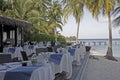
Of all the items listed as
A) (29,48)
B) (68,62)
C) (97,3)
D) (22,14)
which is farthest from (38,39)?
(68,62)

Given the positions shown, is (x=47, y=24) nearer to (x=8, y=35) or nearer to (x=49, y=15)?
(x=49, y=15)

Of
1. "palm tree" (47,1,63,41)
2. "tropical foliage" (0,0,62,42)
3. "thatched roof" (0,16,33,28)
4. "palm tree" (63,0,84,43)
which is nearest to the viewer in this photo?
"thatched roof" (0,16,33,28)

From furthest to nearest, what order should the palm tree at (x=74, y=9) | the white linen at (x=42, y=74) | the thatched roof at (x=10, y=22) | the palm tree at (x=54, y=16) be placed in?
1. the palm tree at (x=54, y=16)
2. the palm tree at (x=74, y=9)
3. the thatched roof at (x=10, y=22)
4. the white linen at (x=42, y=74)

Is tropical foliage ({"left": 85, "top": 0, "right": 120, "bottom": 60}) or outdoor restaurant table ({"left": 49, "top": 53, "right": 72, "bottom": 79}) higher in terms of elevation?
tropical foliage ({"left": 85, "top": 0, "right": 120, "bottom": 60})

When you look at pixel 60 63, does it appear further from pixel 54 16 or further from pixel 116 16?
pixel 54 16

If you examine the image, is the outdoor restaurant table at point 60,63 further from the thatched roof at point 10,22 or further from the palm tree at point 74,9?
the palm tree at point 74,9

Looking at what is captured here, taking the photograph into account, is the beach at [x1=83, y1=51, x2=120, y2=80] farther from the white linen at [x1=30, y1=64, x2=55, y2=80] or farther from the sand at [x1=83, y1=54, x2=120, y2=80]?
the white linen at [x1=30, y1=64, x2=55, y2=80]

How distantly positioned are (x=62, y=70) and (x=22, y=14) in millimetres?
18734

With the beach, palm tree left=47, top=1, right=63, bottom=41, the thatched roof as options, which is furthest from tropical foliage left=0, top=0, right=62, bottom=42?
the beach

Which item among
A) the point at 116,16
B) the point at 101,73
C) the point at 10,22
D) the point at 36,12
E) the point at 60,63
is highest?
the point at 36,12

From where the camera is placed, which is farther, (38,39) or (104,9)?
(38,39)

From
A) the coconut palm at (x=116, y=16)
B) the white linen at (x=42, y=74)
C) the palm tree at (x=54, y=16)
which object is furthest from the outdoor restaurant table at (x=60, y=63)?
the palm tree at (x=54, y=16)

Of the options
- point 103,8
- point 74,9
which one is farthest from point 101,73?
point 74,9

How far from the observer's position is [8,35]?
2047 cm
